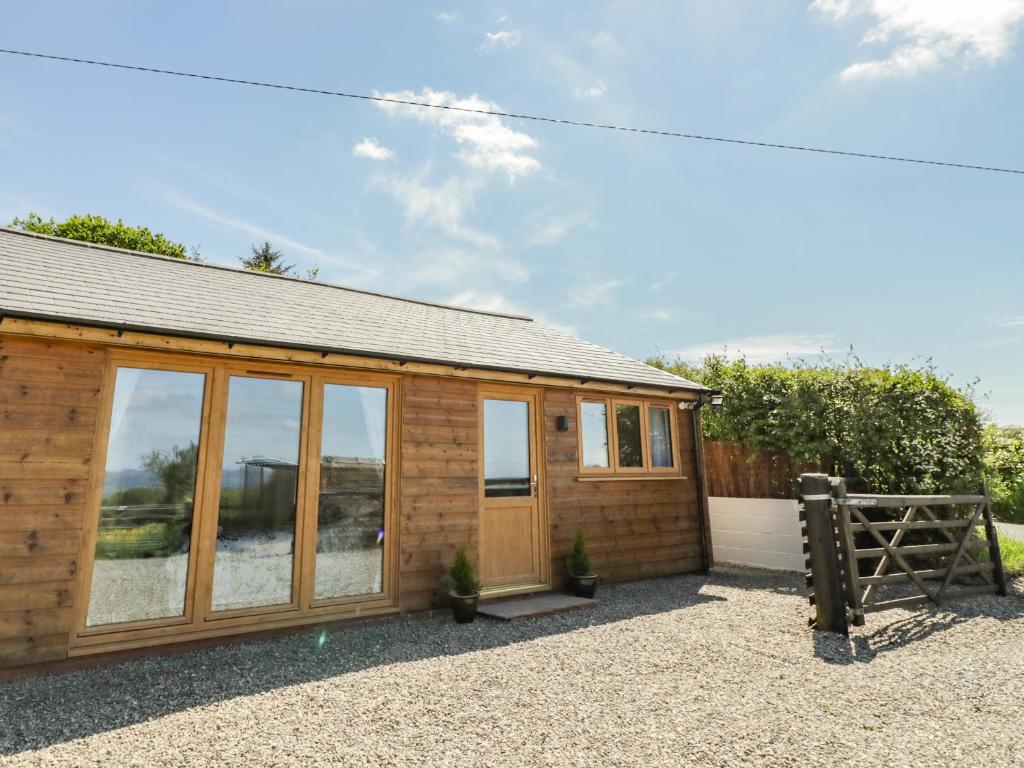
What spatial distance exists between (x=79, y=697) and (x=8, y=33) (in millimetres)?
6566

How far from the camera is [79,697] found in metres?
3.35

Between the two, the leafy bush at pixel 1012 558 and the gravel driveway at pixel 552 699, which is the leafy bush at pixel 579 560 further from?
the leafy bush at pixel 1012 558

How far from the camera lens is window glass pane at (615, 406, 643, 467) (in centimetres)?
761

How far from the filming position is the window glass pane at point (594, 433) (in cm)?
723

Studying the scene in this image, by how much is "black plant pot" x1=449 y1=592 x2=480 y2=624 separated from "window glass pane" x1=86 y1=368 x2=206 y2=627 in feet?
8.11

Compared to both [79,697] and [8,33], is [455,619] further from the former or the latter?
[8,33]

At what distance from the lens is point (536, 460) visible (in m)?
6.76

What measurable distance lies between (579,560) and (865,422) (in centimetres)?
521

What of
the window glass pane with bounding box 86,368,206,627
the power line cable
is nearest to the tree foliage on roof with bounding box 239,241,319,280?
the power line cable

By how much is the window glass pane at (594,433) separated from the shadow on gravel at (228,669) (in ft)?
6.66

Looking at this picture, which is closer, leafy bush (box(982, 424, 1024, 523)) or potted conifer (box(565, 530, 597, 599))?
potted conifer (box(565, 530, 597, 599))

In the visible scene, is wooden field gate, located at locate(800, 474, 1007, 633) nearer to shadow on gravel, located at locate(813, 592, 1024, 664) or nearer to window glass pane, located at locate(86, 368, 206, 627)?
shadow on gravel, located at locate(813, 592, 1024, 664)

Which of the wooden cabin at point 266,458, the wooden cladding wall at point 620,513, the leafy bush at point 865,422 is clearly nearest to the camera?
the wooden cabin at point 266,458

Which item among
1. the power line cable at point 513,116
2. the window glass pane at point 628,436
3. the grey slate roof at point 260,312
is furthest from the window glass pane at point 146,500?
the window glass pane at point 628,436
